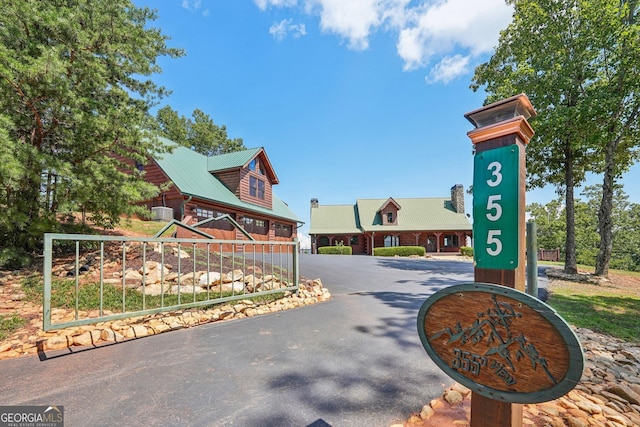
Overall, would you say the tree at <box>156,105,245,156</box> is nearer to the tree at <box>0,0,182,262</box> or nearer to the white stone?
the tree at <box>0,0,182,262</box>

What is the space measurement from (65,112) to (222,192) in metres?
10.4

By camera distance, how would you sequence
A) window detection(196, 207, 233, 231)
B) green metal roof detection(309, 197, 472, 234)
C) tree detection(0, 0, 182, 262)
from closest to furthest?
tree detection(0, 0, 182, 262) → window detection(196, 207, 233, 231) → green metal roof detection(309, 197, 472, 234)

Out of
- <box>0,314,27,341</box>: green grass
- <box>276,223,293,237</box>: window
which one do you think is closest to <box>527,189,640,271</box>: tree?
<box>276,223,293,237</box>: window

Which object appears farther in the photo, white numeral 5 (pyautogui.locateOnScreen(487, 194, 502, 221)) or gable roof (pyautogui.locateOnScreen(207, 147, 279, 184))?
gable roof (pyautogui.locateOnScreen(207, 147, 279, 184))

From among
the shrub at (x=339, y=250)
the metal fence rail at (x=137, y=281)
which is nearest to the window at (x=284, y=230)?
the shrub at (x=339, y=250)

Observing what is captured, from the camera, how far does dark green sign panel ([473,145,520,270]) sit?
163cm

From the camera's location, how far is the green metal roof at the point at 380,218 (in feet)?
90.1

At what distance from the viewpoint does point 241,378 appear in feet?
9.12

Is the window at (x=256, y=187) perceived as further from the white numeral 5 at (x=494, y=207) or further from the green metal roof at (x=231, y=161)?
the white numeral 5 at (x=494, y=207)

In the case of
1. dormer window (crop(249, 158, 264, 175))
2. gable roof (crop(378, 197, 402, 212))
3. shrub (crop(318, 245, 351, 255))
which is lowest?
shrub (crop(318, 245, 351, 255))

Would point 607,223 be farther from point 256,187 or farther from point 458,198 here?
point 458,198

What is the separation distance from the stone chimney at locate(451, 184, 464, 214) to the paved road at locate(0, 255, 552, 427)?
2766 cm

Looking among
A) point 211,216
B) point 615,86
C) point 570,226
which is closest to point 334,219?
point 211,216

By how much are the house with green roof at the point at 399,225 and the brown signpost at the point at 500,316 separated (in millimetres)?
25854
